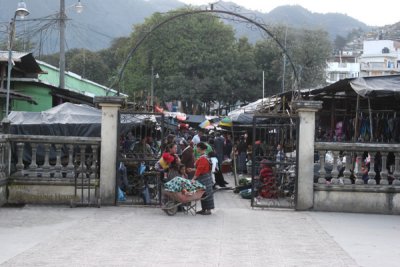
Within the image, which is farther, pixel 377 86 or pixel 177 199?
pixel 377 86

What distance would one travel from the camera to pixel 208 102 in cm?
6109

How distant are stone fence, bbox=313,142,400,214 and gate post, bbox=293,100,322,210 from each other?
0.51ft

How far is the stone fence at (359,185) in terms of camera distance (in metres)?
12.6

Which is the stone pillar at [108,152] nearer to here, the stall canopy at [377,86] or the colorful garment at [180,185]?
the colorful garment at [180,185]

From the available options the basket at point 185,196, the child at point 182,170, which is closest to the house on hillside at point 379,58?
the child at point 182,170

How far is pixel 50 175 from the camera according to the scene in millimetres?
12766

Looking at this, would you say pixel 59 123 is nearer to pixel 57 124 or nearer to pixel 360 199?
pixel 57 124

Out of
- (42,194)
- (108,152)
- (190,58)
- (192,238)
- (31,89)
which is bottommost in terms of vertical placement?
(192,238)

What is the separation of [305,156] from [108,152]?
448cm

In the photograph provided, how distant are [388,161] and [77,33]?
20.7 m

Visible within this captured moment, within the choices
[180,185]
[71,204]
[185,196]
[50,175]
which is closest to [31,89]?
[50,175]

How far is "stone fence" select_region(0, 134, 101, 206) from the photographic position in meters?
12.7

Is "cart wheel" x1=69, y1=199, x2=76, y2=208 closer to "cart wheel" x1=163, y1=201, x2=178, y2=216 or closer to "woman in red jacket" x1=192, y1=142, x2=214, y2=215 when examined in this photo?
"cart wheel" x1=163, y1=201, x2=178, y2=216

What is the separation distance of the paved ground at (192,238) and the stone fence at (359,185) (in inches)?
15.6
